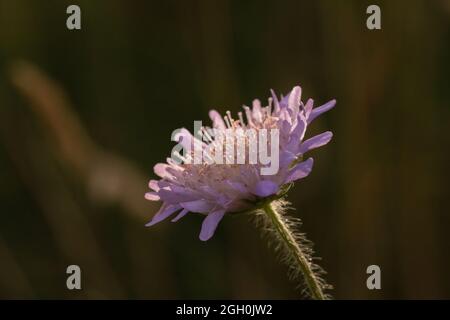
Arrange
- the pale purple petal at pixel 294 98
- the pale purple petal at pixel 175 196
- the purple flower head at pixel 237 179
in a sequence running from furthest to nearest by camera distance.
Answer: the pale purple petal at pixel 294 98
the pale purple petal at pixel 175 196
the purple flower head at pixel 237 179

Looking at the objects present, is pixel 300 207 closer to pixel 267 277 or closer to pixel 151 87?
pixel 267 277

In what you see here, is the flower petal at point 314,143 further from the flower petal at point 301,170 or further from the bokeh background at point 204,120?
the bokeh background at point 204,120

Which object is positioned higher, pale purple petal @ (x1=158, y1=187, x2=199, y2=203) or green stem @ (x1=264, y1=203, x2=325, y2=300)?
pale purple petal @ (x1=158, y1=187, x2=199, y2=203)

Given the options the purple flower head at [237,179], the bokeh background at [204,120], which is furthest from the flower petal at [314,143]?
the bokeh background at [204,120]

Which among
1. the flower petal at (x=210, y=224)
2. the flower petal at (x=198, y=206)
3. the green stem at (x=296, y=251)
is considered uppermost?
the flower petal at (x=198, y=206)

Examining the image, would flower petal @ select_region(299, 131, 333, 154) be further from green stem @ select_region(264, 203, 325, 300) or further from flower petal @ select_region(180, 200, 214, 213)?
flower petal @ select_region(180, 200, 214, 213)

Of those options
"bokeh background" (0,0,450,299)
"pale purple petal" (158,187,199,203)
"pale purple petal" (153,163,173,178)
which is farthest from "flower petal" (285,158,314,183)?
"bokeh background" (0,0,450,299)

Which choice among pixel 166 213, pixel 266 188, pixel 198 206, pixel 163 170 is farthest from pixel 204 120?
pixel 266 188
